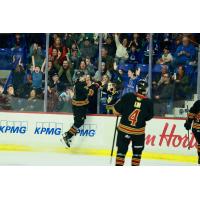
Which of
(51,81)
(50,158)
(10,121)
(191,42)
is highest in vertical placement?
(191,42)

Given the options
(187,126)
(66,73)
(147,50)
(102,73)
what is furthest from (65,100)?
(187,126)

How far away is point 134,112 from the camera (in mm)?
5664

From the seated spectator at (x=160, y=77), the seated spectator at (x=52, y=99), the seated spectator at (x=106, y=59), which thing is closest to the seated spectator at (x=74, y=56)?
the seated spectator at (x=106, y=59)

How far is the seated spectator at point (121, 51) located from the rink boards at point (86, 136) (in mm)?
683

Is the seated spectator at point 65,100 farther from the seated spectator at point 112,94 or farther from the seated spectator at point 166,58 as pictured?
the seated spectator at point 166,58

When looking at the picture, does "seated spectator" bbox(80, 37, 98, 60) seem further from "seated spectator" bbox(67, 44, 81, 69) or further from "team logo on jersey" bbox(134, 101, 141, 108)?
"team logo on jersey" bbox(134, 101, 141, 108)

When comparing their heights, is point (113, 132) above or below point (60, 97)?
below

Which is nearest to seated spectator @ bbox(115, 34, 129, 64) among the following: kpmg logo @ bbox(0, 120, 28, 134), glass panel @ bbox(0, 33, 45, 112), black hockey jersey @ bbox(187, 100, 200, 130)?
glass panel @ bbox(0, 33, 45, 112)

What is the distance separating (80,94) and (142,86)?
73cm

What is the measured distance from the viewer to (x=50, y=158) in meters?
5.63

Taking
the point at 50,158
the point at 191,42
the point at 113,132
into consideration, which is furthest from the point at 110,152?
the point at 191,42

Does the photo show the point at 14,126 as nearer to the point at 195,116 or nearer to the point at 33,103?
the point at 33,103

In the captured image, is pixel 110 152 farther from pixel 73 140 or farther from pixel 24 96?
pixel 24 96

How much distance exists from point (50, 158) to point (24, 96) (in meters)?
0.78
